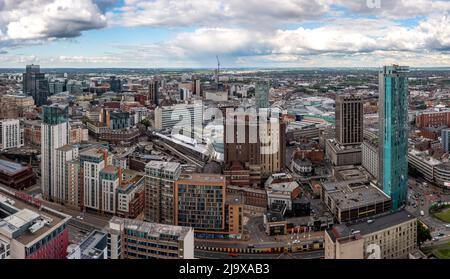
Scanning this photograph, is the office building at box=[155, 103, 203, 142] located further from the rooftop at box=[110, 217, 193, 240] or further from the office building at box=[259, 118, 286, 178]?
the rooftop at box=[110, 217, 193, 240]

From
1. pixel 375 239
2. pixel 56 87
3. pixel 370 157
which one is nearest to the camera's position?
pixel 375 239

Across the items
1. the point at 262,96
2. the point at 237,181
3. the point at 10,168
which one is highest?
the point at 262,96

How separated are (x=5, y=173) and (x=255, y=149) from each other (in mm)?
5525

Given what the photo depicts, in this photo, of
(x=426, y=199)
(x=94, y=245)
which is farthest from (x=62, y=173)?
(x=426, y=199)

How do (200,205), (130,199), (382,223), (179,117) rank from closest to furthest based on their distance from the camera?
(382,223), (200,205), (130,199), (179,117)

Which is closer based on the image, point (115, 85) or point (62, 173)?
point (62, 173)

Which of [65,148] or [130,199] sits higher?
[65,148]

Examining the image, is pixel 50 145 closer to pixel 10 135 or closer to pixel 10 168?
pixel 10 168

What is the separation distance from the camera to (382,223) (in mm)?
5773

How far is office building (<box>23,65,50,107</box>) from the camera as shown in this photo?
21078 mm

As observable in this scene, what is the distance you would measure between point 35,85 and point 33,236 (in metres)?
18.7

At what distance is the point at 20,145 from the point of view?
496 inches

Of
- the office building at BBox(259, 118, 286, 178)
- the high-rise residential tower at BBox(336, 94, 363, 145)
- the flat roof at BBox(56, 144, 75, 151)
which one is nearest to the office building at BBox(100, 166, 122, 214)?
the flat roof at BBox(56, 144, 75, 151)
